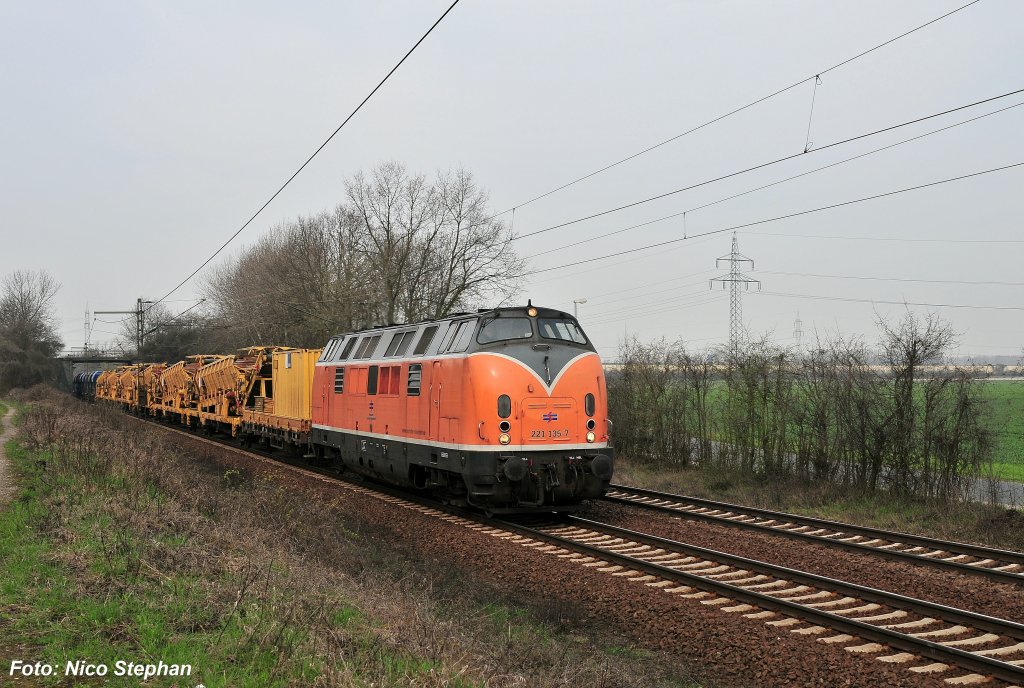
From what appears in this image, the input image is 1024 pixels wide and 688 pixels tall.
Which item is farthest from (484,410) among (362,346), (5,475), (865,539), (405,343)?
(5,475)

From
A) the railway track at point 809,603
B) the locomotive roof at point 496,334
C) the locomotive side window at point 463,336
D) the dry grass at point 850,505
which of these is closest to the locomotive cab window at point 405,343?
the locomotive roof at point 496,334

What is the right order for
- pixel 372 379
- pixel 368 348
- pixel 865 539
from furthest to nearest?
1. pixel 368 348
2. pixel 372 379
3. pixel 865 539

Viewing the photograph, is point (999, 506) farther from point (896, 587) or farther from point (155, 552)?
point (155, 552)

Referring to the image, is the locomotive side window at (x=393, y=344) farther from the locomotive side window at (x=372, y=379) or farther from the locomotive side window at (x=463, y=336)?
the locomotive side window at (x=463, y=336)

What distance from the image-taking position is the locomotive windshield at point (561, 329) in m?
14.1

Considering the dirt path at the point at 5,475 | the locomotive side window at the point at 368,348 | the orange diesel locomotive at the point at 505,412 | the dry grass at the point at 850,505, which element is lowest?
the dry grass at the point at 850,505

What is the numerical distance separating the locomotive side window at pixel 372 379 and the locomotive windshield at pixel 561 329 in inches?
177

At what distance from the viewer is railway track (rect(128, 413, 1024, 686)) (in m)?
7.02

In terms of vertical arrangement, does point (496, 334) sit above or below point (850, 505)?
above

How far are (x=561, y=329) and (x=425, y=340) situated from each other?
2.66 metres

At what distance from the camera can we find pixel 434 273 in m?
43.4

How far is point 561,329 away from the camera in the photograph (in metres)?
14.3

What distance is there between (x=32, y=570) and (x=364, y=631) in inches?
136

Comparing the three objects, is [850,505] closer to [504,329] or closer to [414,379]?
[504,329]
